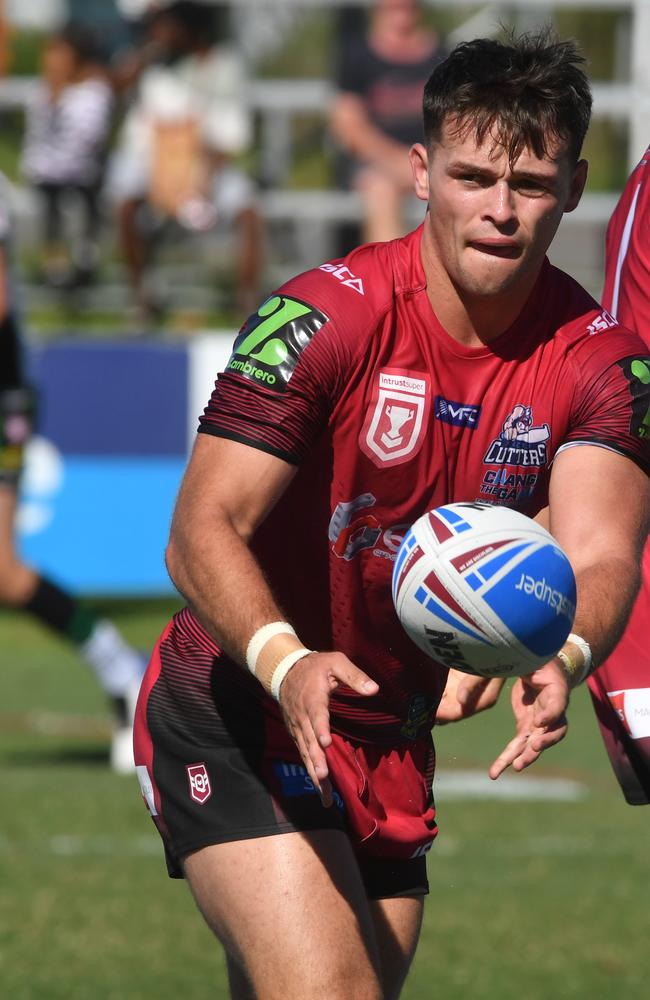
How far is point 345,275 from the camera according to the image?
12.7 feet

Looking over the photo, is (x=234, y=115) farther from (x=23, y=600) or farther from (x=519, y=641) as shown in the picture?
(x=519, y=641)

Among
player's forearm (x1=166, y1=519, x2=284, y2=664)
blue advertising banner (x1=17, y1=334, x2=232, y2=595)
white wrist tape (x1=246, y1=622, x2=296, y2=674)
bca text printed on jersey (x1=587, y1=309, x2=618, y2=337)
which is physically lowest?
blue advertising banner (x1=17, y1=334, x2=232, y2=595)

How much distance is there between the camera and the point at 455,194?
3.72m

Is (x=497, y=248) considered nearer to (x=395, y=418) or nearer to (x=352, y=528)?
(x=395, y=418)

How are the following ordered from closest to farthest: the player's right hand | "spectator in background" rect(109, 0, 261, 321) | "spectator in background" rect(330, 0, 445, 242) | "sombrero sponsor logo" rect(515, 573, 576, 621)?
the player's right hand, "sombrero sponsor logo" rect(515, 573, 576, 621), "spectator in background" rect(330, 0, 445, 242), "spectator in background" rect(109, 0, 261, 321)

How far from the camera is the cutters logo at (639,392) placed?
384 centimetres

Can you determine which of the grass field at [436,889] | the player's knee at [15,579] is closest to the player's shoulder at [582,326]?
the grass field at [436,889]

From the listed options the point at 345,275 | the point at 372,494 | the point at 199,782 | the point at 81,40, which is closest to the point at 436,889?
the point at 199,782

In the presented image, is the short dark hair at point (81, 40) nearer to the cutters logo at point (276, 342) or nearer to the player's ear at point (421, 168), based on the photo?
the player's ear at point (421, 168)

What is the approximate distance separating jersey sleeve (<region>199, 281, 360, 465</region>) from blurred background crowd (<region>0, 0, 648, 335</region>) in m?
10.0

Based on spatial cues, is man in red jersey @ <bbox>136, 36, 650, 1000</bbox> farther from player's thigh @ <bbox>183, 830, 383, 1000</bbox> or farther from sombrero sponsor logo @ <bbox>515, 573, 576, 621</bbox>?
sombrero sponsor logo @ <bbox>515, 573, 576, 621</bbox>

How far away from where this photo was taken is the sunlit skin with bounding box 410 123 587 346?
3.67 meters

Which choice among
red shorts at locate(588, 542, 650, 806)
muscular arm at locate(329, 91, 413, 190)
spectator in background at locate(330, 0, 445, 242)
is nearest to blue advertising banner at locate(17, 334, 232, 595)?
spectator in background at locate(330, 0, 445, 242)

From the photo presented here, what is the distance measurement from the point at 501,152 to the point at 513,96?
116 mm
